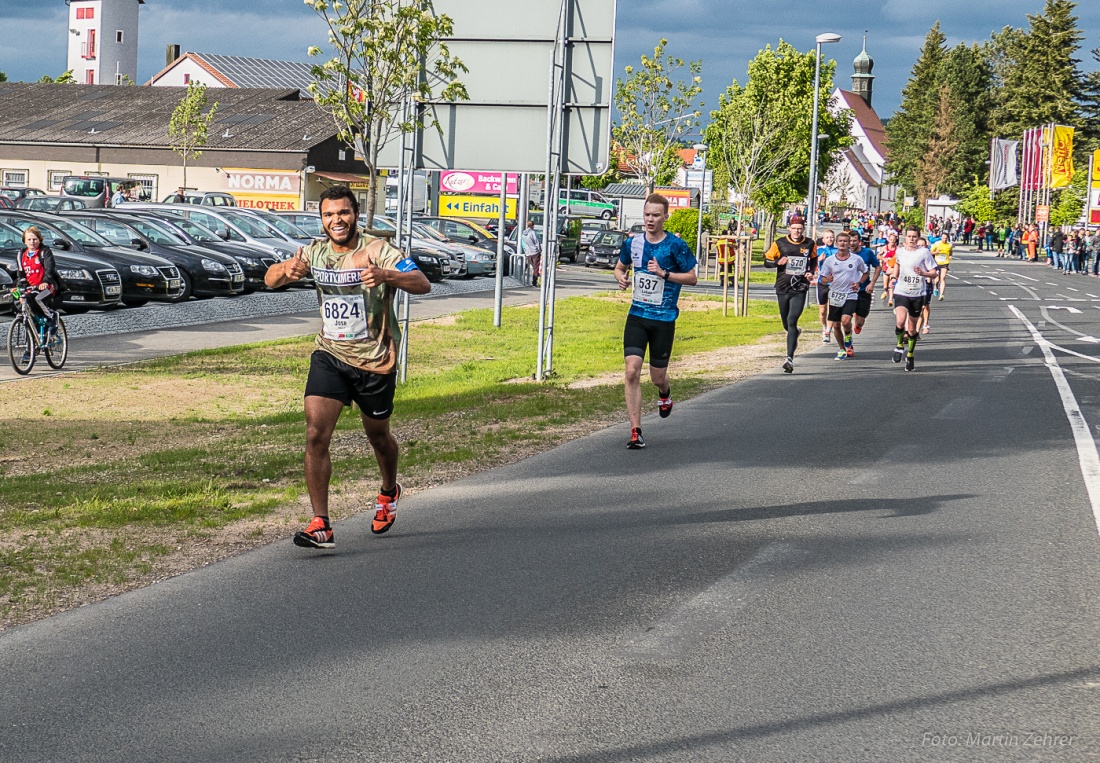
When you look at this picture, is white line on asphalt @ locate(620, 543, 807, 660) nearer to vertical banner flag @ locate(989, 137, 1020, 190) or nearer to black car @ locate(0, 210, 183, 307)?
black car @ locate(0, 210, 183, 307)

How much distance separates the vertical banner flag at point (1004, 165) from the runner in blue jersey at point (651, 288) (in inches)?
3120

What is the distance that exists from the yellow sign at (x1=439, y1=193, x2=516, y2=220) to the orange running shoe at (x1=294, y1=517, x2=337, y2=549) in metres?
39.4

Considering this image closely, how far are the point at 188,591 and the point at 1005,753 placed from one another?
11.8 ft

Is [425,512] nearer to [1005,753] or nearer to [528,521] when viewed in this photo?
[528,521]

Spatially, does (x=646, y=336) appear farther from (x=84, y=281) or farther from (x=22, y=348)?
(x=84, y=281)

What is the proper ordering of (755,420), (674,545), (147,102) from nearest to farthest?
1. (674,545)
2. (755,420)
3. (147,102)

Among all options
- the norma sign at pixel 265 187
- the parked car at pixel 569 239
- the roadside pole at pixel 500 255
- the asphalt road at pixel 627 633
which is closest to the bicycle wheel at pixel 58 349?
the roadside pole at pixel 500 255

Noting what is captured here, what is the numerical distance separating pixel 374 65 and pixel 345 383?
29.1ft

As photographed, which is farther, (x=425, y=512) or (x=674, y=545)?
(x=425, y=512)

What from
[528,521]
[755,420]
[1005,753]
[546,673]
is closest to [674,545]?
[528,521]

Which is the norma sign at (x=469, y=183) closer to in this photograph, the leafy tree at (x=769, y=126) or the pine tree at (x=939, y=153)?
the leafy tree at (x=769, y=126)

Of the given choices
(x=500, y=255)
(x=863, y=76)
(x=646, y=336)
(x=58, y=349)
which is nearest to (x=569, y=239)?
(x=500, y=255)

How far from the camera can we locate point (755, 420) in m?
12.6

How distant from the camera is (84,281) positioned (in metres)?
21.3
